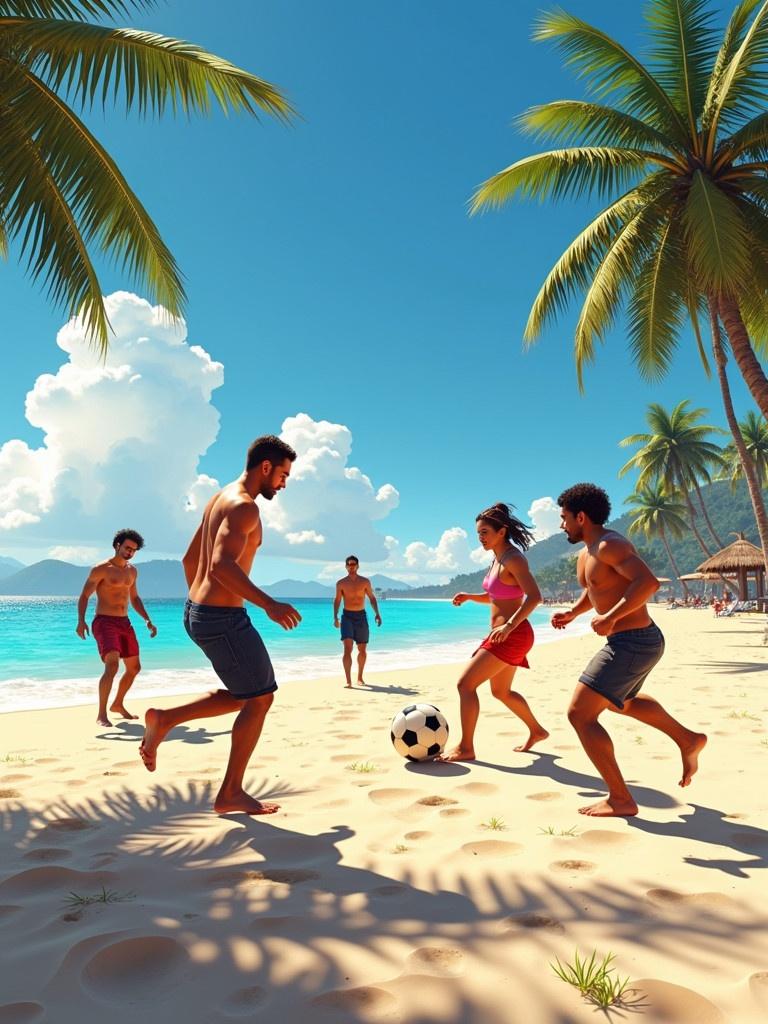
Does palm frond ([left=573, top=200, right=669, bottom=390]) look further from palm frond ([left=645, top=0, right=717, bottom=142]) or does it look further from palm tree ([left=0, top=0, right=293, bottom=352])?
palm tree ([left=0, top=0, right=293, bottom=352])

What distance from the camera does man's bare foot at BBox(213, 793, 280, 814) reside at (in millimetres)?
3547

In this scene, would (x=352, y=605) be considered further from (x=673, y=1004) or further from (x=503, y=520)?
(x=673, y=1004)

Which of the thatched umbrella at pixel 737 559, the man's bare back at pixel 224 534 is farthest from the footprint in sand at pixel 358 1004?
the thatched umbrella at pixel 737 559

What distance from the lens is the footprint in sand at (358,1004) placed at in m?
1.73

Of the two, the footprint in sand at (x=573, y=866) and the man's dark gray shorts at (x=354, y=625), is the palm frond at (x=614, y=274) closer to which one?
the man's dark gray shorts at (x=354, y=625)

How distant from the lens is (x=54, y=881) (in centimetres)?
271

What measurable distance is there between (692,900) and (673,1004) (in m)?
0.75

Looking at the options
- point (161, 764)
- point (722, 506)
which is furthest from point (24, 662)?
point (722, 506)

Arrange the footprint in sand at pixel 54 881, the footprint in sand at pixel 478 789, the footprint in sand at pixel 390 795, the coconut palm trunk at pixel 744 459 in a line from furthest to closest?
the coconut palm trunk at pixel 744 459, the footprint in sand at pixel 478 789, the footprint in sand at pixel 390 795, the footprint in sand at pixel 54 881

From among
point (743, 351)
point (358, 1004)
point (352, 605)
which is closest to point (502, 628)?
point (358, 1004)

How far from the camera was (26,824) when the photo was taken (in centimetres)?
344

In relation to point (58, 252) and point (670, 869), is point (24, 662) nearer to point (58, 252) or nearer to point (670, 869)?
point (58, 252)

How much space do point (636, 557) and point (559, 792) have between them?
1538mm

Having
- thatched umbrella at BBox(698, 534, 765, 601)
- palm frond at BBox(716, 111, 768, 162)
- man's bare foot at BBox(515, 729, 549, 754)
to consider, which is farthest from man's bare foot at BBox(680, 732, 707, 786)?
thatched umbrella at BBox(698, 534, 765, 601)
